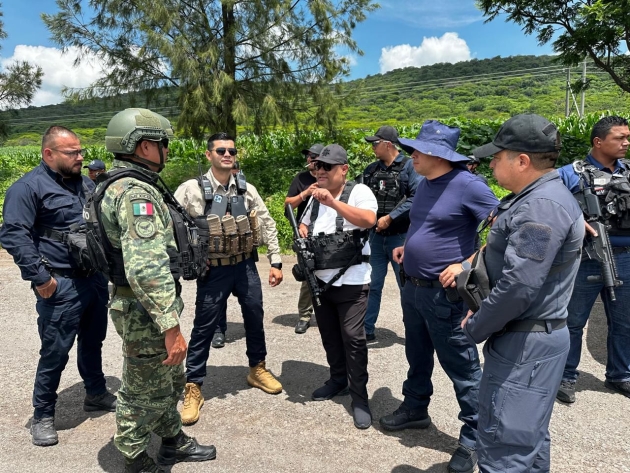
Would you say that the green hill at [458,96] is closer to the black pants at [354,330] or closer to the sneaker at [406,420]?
the black pants at [354,330]

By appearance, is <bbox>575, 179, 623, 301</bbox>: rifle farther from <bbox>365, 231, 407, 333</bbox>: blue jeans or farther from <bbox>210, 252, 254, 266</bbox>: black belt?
<bbox>210, 252, 254, 266</bbox>: black belt

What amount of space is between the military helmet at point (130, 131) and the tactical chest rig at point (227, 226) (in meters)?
0.83

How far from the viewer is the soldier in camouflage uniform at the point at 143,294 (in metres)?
2.46

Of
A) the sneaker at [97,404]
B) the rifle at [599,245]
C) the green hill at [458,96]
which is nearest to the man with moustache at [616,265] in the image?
the rifle at [599,245]

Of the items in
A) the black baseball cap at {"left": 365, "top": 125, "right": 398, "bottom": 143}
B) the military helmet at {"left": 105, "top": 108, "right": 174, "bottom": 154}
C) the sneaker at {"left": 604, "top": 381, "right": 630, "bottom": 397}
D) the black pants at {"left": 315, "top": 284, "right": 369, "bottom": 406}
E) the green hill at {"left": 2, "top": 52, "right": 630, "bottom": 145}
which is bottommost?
the sneaker at {"left": 604, "top": 381, "right": 630, "bottom": 397}

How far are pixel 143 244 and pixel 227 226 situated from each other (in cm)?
111

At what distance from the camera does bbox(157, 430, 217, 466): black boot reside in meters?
2.95

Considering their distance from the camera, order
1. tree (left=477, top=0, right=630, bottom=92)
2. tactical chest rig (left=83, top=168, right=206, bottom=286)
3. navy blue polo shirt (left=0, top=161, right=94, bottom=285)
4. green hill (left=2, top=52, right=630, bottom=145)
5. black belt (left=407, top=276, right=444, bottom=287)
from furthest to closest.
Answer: green hill (left=2, top=52, right=630, bottom=145)
tree (left=477, top=0, right=630, bottom=92)
navy blue polo shirt (left=0, top=161, right=94, bottom=285)
black belt (left=407, top=276, right=444, bottom=287)
tactical chest rig (left=83, top=168, right=206, bottom=286)

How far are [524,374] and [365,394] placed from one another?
65.1 inches

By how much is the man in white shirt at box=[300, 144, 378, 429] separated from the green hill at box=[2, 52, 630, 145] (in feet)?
117

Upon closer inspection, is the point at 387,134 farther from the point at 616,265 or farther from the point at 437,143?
the point at 616,265

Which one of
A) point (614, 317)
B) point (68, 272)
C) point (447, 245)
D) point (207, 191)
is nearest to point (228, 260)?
point (207, 191)

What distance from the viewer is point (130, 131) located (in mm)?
2645

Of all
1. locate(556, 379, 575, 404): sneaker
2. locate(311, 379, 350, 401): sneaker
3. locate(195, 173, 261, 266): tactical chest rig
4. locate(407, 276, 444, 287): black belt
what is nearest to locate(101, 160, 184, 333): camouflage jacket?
locate(195, 173, 261, 266): tactical chest rig
